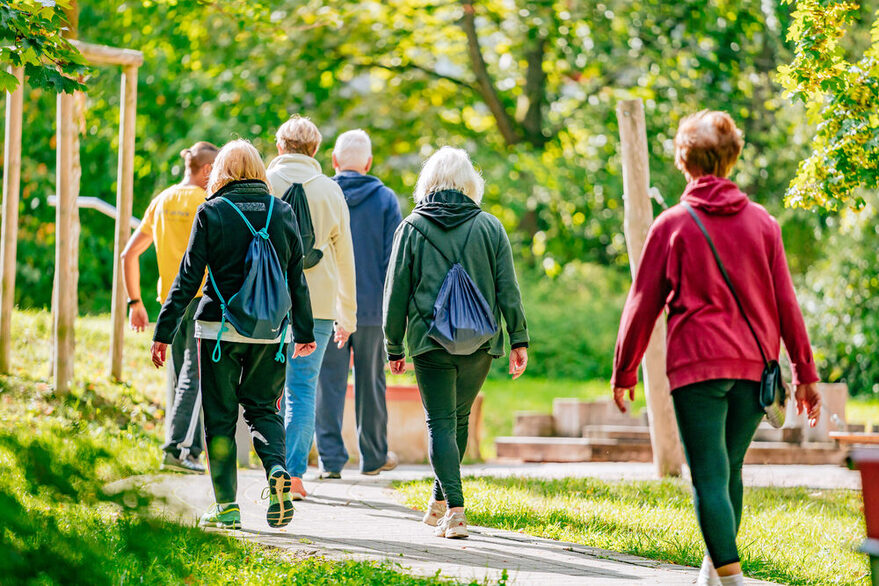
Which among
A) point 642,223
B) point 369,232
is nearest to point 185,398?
point 369,232

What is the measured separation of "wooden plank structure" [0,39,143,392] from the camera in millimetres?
9711

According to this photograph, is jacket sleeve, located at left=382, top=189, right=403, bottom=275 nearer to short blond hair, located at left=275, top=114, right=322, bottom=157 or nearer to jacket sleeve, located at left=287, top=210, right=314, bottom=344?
short blond hair, located at left=275, top=114, right=322, bottom=157

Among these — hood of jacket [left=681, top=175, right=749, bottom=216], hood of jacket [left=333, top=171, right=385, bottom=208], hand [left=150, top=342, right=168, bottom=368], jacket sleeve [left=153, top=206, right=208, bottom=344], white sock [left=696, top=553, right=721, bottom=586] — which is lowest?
white sock [left=696, top=553, right=721, bottom=586]

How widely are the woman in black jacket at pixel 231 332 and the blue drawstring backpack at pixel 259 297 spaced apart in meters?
0.02

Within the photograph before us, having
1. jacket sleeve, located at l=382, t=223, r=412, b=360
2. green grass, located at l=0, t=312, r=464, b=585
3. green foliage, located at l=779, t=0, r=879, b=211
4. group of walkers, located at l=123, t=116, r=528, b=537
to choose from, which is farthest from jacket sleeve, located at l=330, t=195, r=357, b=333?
green foliage, located at l=779, t=0, r=879, b=211

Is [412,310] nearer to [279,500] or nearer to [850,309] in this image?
[279,500]

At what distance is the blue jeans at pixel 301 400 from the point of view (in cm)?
685

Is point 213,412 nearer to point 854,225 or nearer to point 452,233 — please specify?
point 452,233

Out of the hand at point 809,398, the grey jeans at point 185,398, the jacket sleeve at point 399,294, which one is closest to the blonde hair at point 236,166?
the jacket sleeve at point 399,294

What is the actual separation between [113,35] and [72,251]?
10816mm

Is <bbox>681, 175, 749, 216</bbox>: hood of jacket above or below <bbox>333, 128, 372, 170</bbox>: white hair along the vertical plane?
below

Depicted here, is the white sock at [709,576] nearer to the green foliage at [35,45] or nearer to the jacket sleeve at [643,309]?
the jacket sleeve at [643,309]

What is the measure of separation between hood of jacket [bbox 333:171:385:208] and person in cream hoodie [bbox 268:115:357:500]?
626 millimetres

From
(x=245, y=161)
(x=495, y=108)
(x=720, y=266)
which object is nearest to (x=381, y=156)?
(x=495, y=108)
